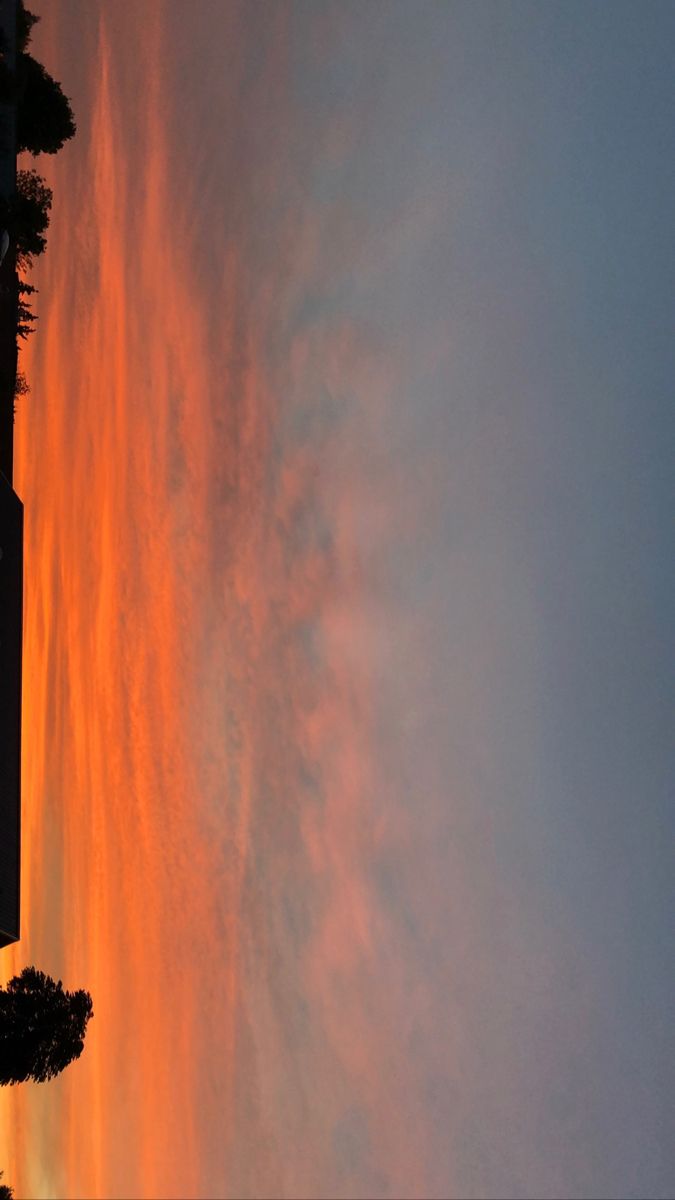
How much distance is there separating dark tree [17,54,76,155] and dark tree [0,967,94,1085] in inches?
2138

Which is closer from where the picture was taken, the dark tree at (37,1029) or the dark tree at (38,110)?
the dark tree at (38,110)

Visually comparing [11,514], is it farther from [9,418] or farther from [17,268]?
[17,268]

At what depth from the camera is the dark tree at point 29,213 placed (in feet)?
179

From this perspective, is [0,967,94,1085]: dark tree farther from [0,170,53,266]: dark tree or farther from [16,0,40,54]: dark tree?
[16,0,40,54]: dark tree

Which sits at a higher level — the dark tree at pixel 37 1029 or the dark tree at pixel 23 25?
the dark tree at pixel 23 25

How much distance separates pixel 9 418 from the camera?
206 ft

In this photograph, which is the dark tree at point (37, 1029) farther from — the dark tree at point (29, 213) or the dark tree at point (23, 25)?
the dark tree at point (23, 25)

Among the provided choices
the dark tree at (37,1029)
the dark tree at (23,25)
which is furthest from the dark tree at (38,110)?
the dark tree at (37,1029)

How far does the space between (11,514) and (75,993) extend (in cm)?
3325

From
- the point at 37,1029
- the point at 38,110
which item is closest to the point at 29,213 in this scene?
the point at 38,110

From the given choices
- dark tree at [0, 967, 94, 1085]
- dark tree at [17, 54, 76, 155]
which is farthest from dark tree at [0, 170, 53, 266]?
dark tree at [0, 967, 94, 1085]

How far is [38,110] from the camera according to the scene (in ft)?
175

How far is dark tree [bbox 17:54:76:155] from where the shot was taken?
53094 mm

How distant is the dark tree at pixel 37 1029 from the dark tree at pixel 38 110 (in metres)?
54.3
